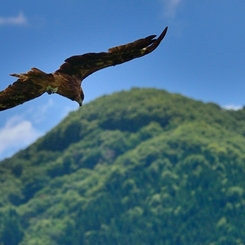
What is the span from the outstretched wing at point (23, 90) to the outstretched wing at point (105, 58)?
477 millimetres

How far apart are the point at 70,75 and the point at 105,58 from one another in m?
0.57

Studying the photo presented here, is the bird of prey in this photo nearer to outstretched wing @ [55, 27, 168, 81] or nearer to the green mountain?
outstretched wing @ [55, 27, 168, 81]

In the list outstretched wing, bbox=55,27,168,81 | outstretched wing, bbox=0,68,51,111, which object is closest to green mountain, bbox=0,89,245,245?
outstretched wing, bbox=55,27,168,81

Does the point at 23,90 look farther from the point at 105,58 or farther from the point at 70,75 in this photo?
the point at 105,58

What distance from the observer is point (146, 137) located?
119312 mm

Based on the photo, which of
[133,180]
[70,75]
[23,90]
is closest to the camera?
[23,90]

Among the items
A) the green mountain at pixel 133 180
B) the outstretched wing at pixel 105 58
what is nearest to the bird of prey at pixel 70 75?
the outstretched wing at pixel 105 58

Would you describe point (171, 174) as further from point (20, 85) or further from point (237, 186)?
point (20, 85)

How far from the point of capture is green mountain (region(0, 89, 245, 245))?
331ft

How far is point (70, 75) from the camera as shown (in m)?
13.2

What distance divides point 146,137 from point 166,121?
4897mm

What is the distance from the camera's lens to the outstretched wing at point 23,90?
1260 cm

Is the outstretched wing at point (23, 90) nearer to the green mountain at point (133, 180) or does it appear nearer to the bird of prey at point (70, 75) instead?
the bird of prey at point (70, 75)

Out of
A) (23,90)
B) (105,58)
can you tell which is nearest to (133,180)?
(105,58)
